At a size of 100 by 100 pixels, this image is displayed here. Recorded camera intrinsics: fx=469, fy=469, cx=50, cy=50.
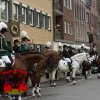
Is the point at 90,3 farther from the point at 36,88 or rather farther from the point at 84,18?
the point at 36,88

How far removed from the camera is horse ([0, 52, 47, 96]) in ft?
48.5

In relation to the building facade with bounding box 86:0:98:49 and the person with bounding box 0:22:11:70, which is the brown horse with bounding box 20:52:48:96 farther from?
the building facade with bounding box 86:0:98:49

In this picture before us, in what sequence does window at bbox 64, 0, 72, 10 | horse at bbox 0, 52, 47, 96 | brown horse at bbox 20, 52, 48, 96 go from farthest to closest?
window at bbox 64, 0, 72, 10
brown horse at bbox 20, 52, 48, 96
horse at bbox 0, 52, 47, 96

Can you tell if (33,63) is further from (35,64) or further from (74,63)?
(74,63)

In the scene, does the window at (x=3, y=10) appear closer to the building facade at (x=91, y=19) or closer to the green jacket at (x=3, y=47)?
the green jacket at (x=3, y=47)

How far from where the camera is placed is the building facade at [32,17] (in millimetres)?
34156

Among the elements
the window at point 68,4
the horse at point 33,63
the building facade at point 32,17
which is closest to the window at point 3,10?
the building facade at point 32,17

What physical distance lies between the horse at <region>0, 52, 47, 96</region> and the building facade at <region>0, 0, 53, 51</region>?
15362 mm

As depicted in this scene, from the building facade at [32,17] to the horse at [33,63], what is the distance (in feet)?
50.4

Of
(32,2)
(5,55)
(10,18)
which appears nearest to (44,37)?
(32,2)

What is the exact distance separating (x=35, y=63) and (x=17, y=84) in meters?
3.74

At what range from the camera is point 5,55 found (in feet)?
45.1

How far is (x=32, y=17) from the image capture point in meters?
41.9

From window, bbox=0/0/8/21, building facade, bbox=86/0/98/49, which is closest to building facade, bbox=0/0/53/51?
window, bbox=0/0/8/21
